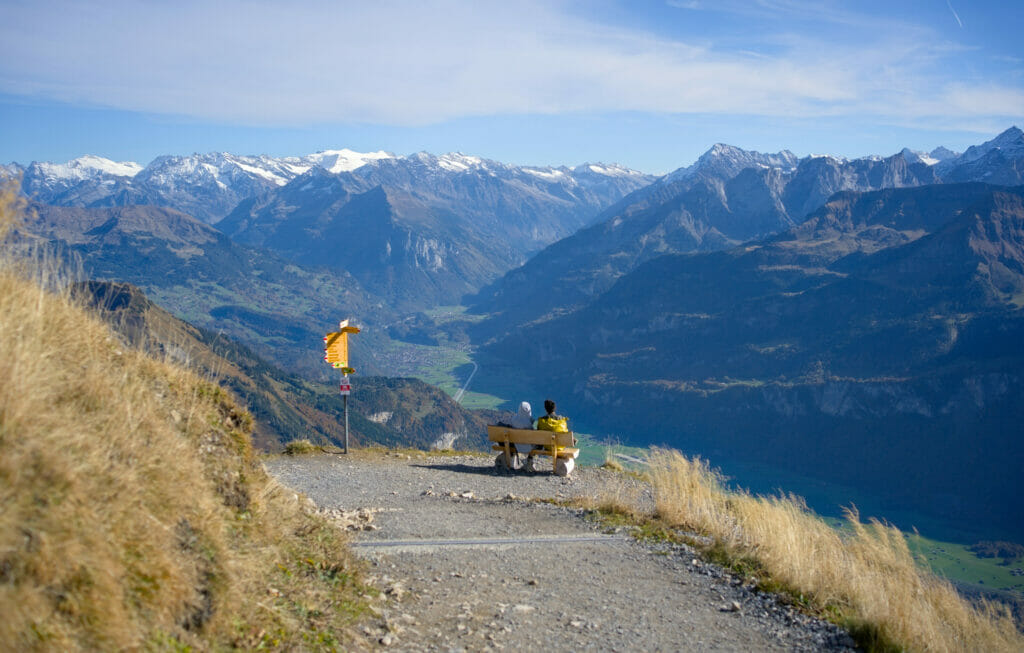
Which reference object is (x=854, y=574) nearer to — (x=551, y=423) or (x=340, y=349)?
(x=551, y=423)

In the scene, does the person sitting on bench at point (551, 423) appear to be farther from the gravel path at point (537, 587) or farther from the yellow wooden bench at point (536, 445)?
the gravel path at point (537, 587)

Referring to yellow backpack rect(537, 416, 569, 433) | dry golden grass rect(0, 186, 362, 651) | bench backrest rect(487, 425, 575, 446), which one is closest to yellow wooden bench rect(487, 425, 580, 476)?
bench backrest rect(487, 425, 575, 446)

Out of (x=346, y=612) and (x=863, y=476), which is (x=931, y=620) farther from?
(x=863, y=476)

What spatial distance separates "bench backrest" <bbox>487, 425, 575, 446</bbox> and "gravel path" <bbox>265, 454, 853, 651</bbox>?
2.88 meters

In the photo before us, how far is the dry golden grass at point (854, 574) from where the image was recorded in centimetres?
926

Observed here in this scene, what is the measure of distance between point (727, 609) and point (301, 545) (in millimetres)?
5973

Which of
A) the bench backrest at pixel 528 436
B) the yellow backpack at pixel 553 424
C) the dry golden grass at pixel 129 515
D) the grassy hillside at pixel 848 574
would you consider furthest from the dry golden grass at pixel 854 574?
the dry golden grass at pixel 129 515

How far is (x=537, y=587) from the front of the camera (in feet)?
32.7

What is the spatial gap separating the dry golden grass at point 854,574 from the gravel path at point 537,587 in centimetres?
67

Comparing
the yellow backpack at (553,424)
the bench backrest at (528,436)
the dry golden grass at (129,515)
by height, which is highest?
the dry golden grass at (129,515)

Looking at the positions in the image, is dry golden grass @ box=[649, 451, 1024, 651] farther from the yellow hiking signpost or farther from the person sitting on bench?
the yellow hiking signpost

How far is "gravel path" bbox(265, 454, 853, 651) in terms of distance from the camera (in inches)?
329

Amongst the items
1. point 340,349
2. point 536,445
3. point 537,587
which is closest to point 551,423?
point 536,445

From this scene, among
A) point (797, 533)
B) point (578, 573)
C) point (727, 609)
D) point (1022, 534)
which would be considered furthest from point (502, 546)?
point (1022, 534)
